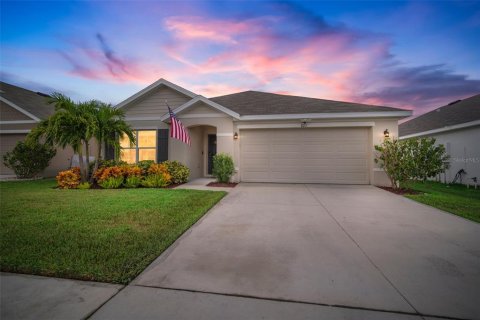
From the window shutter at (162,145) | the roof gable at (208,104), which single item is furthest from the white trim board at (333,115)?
the window shutter at (162,145)

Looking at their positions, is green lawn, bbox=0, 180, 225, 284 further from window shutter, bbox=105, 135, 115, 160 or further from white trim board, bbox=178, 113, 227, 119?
white trim board, bbox=178, 113, 227, 119

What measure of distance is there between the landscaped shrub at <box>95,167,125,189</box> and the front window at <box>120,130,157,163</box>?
7.18 feet

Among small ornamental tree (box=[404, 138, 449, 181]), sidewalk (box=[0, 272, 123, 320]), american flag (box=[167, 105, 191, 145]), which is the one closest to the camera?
sidewalk (box=[0, 272, 123, 320])

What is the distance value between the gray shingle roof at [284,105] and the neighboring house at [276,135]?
43mm

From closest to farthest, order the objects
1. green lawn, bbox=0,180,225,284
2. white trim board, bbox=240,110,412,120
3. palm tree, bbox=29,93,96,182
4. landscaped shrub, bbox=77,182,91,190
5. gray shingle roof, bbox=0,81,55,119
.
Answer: green lawn, bbox=0,180,225,284 → palm tree, bbox=29,93,96,182 → landscaped shrub, bbox=77,182,91,190 → white trim board, bbox=240,110,412,120 → gray shingle roof, bbox=0,81,55,119

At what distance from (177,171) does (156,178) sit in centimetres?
108

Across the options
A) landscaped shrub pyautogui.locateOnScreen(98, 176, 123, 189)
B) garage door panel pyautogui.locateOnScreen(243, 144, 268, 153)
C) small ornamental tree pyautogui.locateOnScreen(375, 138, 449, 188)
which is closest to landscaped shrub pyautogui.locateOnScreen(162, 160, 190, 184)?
landscaped shrub pyautogui.locateOnScreen(98, 176, 123, 189)

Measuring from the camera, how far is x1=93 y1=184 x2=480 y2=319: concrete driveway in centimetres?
184

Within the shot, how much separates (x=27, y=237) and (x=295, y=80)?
1385 centimetres

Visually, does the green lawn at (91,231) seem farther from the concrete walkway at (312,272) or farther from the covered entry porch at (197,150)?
the covered entry porch at (197,150)

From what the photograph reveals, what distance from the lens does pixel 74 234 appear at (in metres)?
3.44

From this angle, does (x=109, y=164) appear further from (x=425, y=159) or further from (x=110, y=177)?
(x=425, y=159)

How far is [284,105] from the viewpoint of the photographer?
1103 cm

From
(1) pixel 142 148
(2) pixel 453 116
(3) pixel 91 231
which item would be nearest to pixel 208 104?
(1) pixel 142 148
